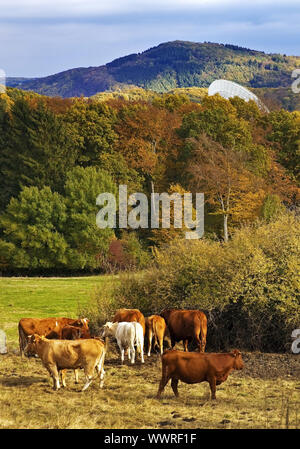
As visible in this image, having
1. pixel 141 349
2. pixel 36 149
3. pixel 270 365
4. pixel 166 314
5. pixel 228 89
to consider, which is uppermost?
pixel 228 89

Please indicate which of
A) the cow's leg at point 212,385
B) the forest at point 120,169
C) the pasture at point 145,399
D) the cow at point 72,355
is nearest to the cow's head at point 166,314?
the pasture at point 145,399

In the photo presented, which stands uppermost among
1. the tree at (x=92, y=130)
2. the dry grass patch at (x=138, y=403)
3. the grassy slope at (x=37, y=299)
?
the tree at (x=92, y=130)

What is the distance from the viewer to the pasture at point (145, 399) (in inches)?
454

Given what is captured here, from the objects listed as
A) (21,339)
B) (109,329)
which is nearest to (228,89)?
(21,339)

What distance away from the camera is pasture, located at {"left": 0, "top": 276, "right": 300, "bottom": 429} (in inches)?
454

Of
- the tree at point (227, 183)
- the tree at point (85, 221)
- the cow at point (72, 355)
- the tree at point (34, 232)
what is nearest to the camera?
the cow at point (72, 355)

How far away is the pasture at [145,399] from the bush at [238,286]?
1195 mm

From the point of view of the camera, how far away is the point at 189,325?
17.1m

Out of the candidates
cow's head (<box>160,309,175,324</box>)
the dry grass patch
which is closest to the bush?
cow's head (<box>160,309,175,324</box>)

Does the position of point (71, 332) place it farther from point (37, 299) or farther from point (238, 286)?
point (37, 299)

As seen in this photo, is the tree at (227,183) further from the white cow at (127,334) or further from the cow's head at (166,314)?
the white cow at (127,334)

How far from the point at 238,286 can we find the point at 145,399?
19.1 feet

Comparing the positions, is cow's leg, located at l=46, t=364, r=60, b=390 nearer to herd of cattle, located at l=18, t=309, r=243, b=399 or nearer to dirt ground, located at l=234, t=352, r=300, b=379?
herd of cattle, located at l=18, t=309, r=243, b=399
